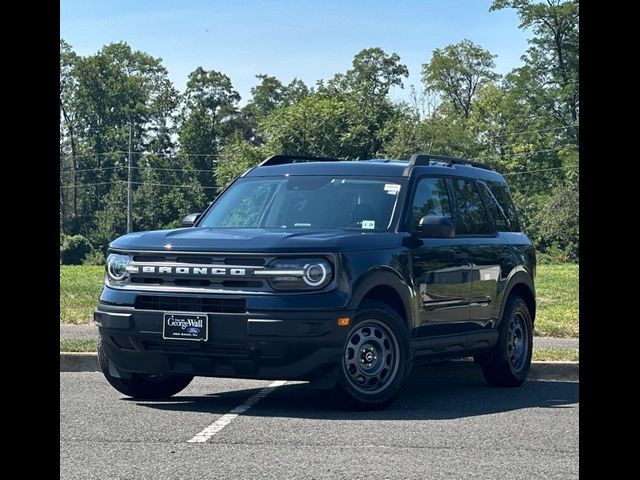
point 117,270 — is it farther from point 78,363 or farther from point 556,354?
point 556,354

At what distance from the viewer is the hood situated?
860 cm

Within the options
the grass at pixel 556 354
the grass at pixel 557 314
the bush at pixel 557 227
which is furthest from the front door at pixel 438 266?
the bush at pixel 557 227

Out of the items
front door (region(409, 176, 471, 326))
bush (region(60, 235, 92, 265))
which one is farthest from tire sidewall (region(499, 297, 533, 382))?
bush (region(60, 235, 92, 265))

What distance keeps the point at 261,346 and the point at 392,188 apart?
7.13 ft

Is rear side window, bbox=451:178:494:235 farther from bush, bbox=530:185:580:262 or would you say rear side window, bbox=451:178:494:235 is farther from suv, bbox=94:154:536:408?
bush, bbox=530:185:580:262

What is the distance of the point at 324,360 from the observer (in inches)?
331

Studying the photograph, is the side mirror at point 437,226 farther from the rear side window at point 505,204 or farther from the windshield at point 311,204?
the rear side window at point 505,204

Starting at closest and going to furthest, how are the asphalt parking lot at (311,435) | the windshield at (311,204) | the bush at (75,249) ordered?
the asphalt parking lot at (311,435) → the windshield at (311,204) → the bush at (75,249)

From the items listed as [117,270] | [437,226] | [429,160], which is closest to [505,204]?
[429,160]

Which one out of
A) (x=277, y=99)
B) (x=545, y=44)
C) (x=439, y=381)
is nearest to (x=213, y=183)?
(x=277, y=99)

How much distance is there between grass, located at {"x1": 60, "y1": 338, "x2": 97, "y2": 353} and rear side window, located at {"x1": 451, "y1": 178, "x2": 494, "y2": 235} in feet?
12.6

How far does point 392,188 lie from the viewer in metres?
9.88

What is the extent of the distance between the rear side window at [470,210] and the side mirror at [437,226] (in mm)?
940

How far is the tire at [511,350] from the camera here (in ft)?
→ 34.7
